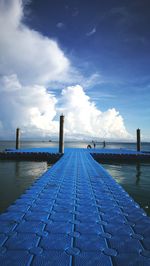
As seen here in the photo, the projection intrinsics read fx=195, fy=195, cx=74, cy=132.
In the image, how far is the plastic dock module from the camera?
2742 mm

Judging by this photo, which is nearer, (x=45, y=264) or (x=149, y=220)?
(x=45, y=264)

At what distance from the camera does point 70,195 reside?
616 centimetres

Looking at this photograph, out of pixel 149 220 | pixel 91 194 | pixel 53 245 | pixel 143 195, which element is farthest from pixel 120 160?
pixel 53 245

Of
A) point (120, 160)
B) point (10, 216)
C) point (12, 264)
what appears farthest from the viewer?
point (120, 160)

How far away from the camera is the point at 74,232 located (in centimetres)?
356

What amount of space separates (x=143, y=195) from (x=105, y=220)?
23.0ft

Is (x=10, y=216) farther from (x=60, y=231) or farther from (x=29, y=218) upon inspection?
(x=60, y=231)

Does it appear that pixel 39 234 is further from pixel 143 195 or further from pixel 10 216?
pixel 143 195

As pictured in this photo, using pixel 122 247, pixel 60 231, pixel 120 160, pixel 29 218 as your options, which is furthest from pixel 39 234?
pixel 120 160

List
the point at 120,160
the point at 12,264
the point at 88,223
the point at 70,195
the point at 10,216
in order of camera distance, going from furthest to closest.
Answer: the point at 120,160 → the point at 70,195 → the point at 10,216 → the point at 88,223 → the point at 12,264

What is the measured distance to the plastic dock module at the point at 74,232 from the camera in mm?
2742

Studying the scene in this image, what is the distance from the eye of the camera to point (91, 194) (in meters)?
6.34

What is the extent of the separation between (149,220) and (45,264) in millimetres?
2529

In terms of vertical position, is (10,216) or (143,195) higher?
(10,216)
